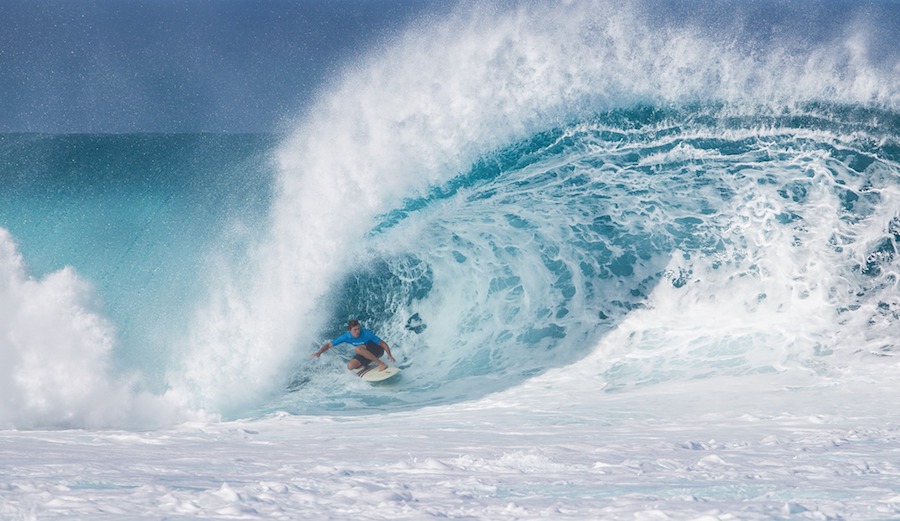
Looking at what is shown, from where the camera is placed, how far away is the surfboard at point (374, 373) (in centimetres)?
1011

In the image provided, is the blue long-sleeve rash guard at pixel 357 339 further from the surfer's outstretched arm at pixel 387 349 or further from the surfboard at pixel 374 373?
the surfboard at pixel 374 373

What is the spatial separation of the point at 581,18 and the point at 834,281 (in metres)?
4.71

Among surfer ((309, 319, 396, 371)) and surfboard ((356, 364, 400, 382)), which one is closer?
surfer ((309, 319, 396, 371))

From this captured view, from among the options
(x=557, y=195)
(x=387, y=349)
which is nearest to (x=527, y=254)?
(x=557, y=195)

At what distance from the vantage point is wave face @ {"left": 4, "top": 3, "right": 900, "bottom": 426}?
36.1 ft

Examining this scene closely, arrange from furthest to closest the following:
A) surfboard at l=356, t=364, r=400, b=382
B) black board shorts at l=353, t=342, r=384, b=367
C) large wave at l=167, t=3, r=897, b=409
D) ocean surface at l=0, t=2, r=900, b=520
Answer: large wave at l=167, t=3, r=897, b=409 → black board shorts at l=353, t=342, r=384, b=367 → surfboard at l=356, t=364, r=400, b=382 → ocean surface at l=0, t=2, r=900, b=520

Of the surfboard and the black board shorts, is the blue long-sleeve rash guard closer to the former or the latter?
the black board shorts

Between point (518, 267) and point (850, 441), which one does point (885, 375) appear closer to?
point (850, 441)

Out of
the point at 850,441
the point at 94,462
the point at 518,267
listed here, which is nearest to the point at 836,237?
the point at 518,267

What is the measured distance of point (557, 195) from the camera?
38.8 feet

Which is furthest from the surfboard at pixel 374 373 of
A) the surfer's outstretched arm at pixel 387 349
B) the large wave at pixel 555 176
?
the large wave at pixel 555 176

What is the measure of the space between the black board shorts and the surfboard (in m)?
0.06

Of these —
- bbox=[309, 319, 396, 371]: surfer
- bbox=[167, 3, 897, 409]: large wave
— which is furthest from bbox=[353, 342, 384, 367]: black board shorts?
bbox=[167, 3, 897, 409]: large wave

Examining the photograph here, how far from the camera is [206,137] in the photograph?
68875 millimetres
